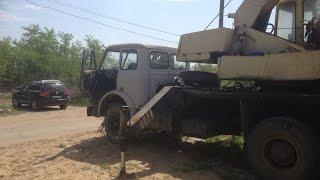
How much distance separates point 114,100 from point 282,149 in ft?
17.9

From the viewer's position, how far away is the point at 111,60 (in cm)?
1189

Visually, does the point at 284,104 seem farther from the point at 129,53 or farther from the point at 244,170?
the point at 129,53

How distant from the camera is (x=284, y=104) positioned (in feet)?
23.8

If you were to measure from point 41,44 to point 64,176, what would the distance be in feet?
149

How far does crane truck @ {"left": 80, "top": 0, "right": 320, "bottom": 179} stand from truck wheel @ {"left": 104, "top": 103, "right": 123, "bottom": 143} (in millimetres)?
1579

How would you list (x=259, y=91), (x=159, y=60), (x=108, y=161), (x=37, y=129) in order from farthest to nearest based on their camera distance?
(x=37, y=129) < (x=159, y=60) < (x=108, y=161) < (x=259, y=91)

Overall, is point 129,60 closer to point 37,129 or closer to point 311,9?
point 311,9

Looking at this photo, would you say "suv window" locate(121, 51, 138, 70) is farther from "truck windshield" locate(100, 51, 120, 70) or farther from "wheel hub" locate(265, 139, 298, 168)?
"wheel hub" locate(265, 139, 298, 168)

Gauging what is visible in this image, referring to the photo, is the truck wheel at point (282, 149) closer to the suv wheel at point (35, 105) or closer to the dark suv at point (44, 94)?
the dark suv at point (44, 94)

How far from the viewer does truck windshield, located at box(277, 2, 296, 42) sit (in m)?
7.89

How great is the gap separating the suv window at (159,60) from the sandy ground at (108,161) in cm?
204

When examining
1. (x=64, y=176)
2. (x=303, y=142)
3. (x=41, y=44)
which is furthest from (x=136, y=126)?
(x=41, y=44)

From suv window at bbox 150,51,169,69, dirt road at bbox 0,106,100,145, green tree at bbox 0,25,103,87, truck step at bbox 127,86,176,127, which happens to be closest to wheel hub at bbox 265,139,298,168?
truck step at bbox 127,86,176,127

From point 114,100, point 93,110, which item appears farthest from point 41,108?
point 114,100
